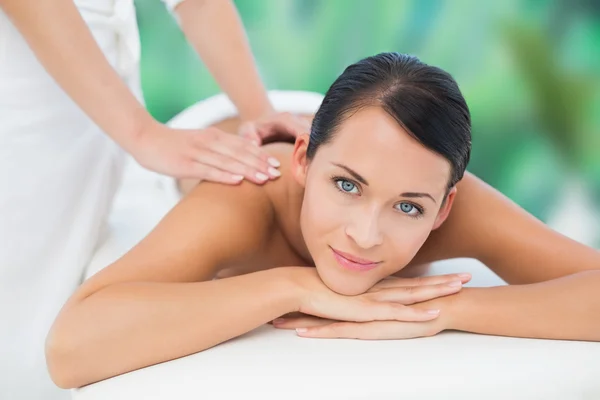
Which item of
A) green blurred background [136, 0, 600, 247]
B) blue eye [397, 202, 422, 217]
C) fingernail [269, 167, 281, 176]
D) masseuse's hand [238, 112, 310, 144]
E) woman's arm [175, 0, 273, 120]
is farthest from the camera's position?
green blurred background [136, 0, 600, 247]

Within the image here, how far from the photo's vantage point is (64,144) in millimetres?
1425

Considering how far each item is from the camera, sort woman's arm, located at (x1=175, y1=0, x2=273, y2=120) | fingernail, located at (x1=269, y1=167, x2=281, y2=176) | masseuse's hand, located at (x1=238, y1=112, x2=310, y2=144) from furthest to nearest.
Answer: woman's arm, located at (x1=175, y1=0, x2=273, y2=120), masseuse's hand, located at (x1=238, y1=112, x2=310, y2=144), fingernail, located at (x1=269, y1=167, x2=281, y2=176)

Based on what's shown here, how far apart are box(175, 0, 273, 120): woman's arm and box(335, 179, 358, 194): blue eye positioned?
1.85 feet

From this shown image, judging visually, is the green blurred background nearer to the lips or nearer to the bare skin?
the bare skin

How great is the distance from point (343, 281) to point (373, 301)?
0.06 m

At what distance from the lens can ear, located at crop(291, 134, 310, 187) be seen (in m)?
1.22

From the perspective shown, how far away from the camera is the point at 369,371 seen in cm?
100

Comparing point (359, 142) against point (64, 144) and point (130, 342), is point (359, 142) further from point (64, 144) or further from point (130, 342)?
point (64, 144)

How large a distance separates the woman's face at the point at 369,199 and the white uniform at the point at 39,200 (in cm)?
52

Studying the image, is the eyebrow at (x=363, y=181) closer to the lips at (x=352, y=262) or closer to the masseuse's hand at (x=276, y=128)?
the lips at (x=352, y=262)

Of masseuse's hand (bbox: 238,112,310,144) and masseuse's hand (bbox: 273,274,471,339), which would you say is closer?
masseuse's hand (bbox: 273,274,471,339)

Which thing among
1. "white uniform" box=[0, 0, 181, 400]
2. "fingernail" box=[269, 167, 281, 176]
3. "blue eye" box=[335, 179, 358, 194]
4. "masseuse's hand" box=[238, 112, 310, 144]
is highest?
"blue eye" box=[335, 179, 358, 194]

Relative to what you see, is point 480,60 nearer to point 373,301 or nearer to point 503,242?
point 503,242

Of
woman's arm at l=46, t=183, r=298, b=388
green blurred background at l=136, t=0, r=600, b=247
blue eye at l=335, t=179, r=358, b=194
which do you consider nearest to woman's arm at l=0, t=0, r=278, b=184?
woman's arm at l=46, t=183, r=298, b=388
